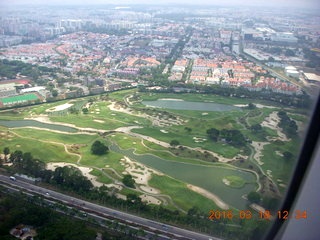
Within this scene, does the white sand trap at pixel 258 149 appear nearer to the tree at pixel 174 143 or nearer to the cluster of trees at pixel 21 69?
the tree at pixel 174 143

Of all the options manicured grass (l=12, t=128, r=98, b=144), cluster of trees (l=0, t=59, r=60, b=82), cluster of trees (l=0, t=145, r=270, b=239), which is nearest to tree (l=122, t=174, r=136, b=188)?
cluster of trees (l=0, t=145, r=270, b=239)

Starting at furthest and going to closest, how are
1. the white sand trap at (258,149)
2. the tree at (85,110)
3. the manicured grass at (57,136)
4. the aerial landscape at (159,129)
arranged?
the tree at (85,110) < the manicured grass at (57,136) < the white sand trap at (258,149) < the aerial landscape at (159,129)

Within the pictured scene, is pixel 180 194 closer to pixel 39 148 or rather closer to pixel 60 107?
pixel 39 148

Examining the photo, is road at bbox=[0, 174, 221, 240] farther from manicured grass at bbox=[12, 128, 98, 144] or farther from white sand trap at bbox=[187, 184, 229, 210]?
manicured grass at bbox=[12, 128, 98, 144]

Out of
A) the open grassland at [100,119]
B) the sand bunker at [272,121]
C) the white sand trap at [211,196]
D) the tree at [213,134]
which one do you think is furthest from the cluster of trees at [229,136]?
the white sand trap at [211,196]

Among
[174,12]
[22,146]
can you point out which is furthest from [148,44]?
[22,146]

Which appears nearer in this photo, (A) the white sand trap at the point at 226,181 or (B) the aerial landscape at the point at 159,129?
(B) the aerial landscape at the point at 159,129

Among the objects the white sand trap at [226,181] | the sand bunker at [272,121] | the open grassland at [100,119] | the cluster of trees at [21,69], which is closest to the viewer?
the white sand trap at [226,181]
